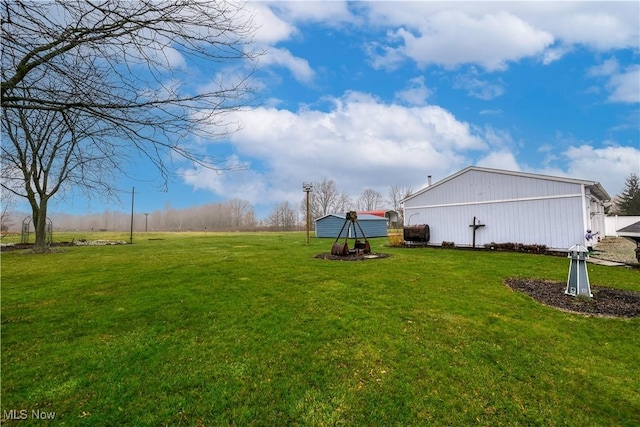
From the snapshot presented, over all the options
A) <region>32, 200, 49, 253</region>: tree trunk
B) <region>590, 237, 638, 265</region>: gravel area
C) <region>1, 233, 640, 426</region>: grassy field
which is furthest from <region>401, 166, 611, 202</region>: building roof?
<region>32, 200, 49, 253</region>: tree trunk

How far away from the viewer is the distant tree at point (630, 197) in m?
30.9

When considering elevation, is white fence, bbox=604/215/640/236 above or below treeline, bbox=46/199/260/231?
below

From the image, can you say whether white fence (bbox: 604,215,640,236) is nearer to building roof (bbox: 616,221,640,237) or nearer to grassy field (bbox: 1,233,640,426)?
building roof (bbox: 616,221,640,237)

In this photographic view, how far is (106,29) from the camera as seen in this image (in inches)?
85.0

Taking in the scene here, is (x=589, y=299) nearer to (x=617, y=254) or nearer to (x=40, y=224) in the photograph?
(x=617, y=254)

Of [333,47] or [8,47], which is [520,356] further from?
[333,47]

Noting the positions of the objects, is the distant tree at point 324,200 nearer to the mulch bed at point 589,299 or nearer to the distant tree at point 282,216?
the distant tree at point 282,216

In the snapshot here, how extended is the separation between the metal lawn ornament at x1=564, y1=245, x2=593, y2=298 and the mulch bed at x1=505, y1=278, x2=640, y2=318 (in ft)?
0.46

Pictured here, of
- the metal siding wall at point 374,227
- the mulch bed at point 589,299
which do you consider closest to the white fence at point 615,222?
the metal siding wall at point 374,227

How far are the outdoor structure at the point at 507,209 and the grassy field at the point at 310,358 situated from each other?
21.0 feet

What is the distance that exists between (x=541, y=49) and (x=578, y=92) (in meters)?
3.99

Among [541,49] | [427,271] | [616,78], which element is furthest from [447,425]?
[616,78]

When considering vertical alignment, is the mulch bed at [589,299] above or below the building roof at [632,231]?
below

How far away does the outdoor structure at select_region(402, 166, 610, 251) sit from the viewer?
434 inches
